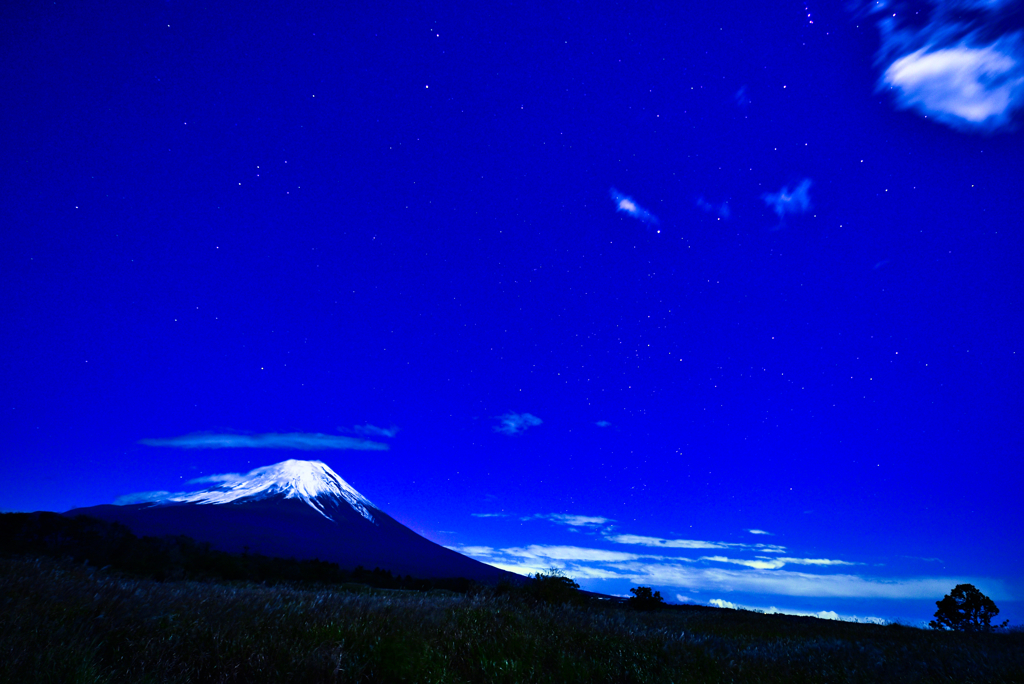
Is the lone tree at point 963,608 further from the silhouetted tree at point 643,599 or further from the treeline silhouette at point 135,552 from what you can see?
the treeline silhouette at point 135,552

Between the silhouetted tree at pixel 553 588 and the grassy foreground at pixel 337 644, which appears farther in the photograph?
the silhouetted tree at pixel 553 588

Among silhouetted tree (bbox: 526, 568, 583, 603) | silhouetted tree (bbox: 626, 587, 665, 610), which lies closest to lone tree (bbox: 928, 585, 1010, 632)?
silhouetted tree (bbox: 626, 587, 665, 610)

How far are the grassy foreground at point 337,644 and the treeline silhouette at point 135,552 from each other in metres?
36.6

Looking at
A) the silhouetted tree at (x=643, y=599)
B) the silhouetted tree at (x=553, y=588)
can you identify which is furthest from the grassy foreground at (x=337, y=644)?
the silhouetted tree at (x=643, y=599)

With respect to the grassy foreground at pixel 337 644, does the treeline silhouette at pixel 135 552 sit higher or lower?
lower

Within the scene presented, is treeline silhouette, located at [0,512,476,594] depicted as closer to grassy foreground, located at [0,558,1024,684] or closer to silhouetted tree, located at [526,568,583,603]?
silhouetted tree, located at [526,568,583,603]

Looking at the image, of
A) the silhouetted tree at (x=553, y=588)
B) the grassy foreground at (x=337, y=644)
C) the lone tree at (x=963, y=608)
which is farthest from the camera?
the lone tree at (x=963, y=608)

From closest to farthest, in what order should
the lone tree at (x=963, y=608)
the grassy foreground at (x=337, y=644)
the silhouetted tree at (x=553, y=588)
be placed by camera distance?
the grassy foreground at (x=337, y=644) < the silhouetted tree at (x=553, y=588) < the lone tree at (x=963, y=608)

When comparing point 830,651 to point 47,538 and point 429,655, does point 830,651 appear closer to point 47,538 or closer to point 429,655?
point 429,655

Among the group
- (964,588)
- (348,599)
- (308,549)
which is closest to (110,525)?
(348,599)

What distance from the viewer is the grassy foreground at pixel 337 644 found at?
477cm

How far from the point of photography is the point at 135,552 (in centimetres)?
4350

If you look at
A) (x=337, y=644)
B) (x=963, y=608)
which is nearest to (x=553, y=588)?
(x=337, y=644)

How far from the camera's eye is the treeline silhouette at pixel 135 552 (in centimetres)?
4122
